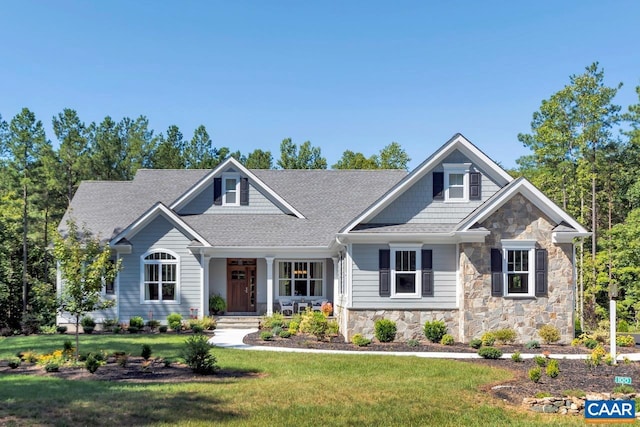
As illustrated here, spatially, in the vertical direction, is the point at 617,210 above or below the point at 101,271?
above

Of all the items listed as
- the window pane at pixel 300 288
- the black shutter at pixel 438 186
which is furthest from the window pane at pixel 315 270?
the black shutter at pixel 438 186

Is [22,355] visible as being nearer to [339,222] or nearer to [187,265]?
[187,265]

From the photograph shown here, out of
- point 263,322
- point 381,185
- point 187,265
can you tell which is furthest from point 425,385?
point 381,185

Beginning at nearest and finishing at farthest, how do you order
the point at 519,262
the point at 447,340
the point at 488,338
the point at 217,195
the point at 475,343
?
the point at 475,343 → the point at 488,338 → the point at 447,340 → the point at 519,262 → the point at 217,195

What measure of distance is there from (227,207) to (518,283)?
13.5 meters

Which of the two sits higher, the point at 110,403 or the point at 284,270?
the point at 284,270

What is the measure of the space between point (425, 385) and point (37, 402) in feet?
23.8

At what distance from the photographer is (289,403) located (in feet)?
32.8

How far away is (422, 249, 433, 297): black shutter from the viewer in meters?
19.9

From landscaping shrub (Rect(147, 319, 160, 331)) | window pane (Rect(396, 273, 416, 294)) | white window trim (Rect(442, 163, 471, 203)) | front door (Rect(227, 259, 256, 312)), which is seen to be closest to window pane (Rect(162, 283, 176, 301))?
landscaping shrub (Rect(147, 319, 160, 331))

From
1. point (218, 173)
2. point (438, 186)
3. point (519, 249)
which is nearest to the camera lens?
point (519, 249)

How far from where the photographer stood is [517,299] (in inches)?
762

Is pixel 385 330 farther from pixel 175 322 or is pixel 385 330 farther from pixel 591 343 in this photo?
pixel 175 322

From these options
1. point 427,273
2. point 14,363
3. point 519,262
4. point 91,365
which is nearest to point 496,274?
point 519,262
